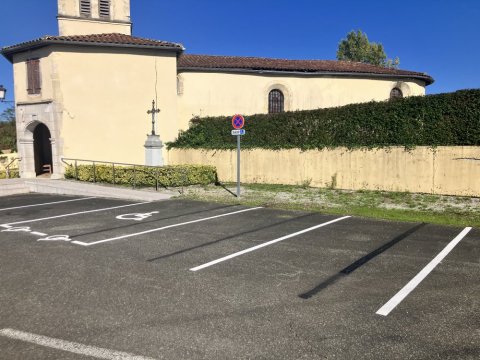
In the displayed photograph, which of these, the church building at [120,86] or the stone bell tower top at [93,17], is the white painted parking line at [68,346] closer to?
the church building at [120,86]

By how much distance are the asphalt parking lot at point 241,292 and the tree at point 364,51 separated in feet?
146

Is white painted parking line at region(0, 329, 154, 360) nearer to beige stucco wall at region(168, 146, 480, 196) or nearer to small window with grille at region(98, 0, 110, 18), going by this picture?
beige stucco wall at region(168, 146, 480, 196)

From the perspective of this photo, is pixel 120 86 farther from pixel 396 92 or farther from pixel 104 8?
pixel 396 92

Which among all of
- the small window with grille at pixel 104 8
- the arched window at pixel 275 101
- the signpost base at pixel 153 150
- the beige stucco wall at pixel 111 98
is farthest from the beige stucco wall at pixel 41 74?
the arched window at pixel 275 101

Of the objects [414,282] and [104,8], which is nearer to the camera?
[414,282]

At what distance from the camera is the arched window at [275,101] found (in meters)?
24.4

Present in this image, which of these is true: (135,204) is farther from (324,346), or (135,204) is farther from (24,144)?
(24,144)

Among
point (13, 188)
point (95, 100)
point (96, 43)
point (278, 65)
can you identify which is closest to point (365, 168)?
point (278, 65)

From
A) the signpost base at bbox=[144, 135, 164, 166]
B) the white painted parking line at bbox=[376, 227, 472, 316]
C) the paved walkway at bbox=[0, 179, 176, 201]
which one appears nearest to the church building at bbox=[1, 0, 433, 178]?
the paved walkway at bbox=[0, 179, 176, 201]

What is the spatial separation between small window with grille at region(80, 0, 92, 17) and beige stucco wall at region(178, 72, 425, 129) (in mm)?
6841

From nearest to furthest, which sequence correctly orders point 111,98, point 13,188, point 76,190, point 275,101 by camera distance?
point 76,190 < point 13,188 < point 111,98 < point 275,101

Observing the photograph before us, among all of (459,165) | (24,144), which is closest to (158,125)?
(24,144)

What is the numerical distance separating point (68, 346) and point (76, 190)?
12.8m

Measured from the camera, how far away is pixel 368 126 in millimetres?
15039
